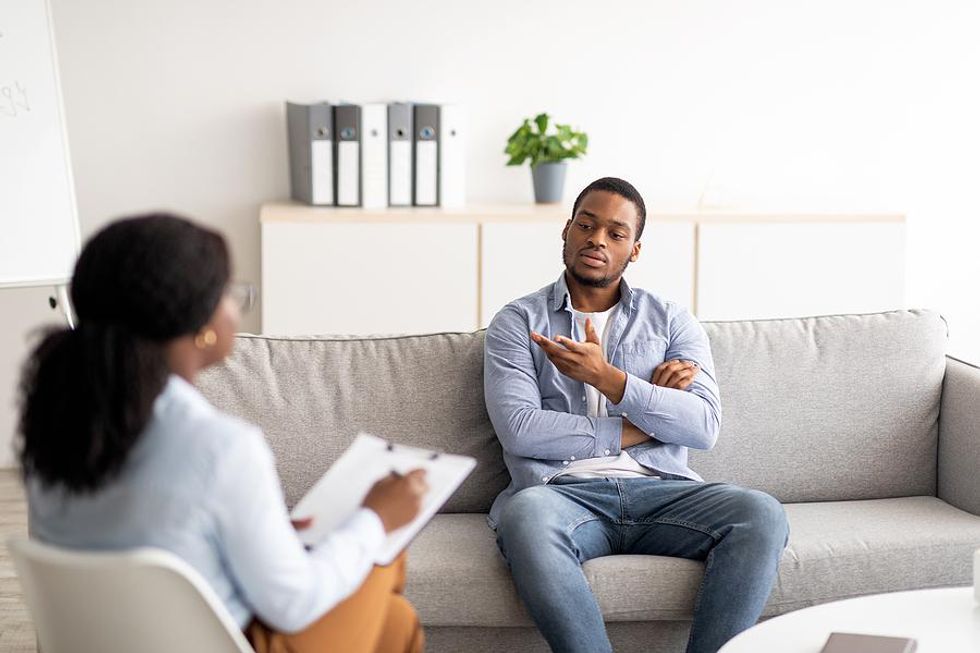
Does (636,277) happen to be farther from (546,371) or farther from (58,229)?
(58,229)

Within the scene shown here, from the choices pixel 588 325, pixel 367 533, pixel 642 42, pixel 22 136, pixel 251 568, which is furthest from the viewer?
pixel 642 42

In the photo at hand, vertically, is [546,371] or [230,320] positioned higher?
[230,320]

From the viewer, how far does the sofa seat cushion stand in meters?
2.36

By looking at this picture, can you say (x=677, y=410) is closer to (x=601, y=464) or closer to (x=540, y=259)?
(x=601, y=464)

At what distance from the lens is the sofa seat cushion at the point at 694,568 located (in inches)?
92.7

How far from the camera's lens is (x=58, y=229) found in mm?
3586

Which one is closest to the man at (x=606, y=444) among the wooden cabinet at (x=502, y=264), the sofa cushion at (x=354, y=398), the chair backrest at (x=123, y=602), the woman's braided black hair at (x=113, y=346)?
the sofa cushion at (x=354, y=398)

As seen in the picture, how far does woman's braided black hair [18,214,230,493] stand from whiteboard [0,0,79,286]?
2130 mm

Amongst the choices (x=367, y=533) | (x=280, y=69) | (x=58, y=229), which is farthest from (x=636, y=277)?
(x=367, y=533)

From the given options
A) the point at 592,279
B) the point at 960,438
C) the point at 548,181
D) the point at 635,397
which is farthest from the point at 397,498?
the point at 548,181

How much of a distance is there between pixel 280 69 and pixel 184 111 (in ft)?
1.18

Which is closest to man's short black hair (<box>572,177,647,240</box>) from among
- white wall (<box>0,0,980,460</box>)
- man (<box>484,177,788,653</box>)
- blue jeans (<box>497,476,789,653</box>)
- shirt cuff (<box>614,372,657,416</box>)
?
man (<box>484,177,788,653</box>)

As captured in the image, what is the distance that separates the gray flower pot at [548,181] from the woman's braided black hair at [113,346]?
287 cm

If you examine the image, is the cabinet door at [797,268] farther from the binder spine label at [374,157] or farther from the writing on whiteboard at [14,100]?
the writing on whiteboard at [14,100]
